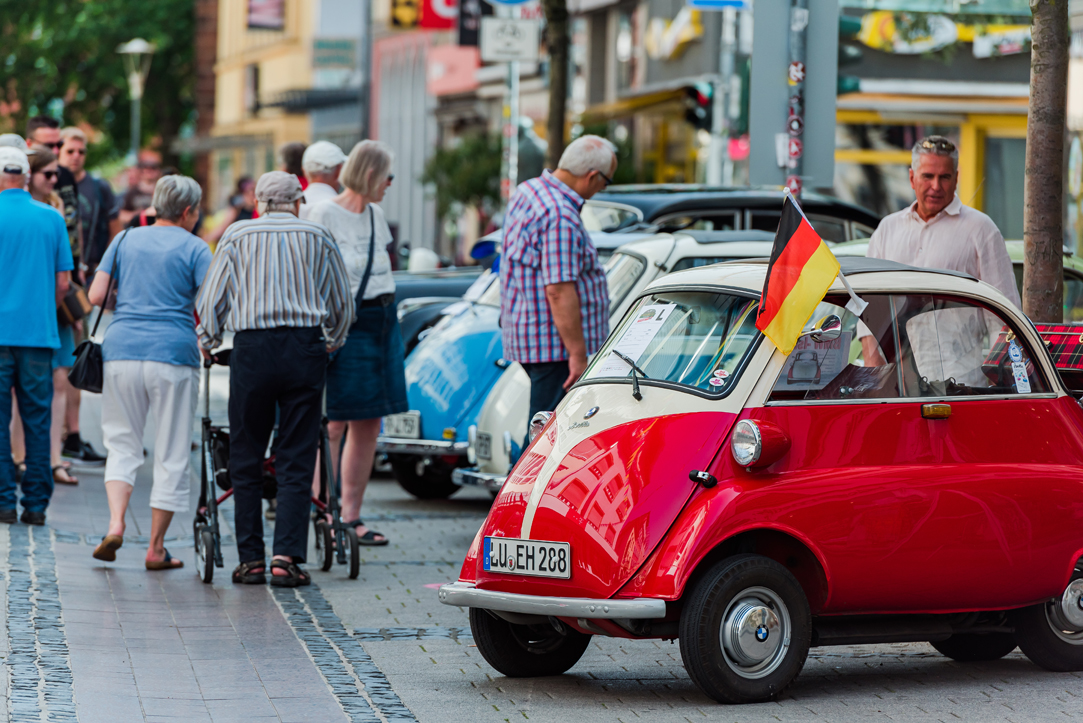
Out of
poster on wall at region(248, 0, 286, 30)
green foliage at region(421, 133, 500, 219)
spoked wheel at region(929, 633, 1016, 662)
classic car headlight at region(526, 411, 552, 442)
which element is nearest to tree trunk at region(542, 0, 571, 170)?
classic car headlight at region(526, 411, 552, 442)

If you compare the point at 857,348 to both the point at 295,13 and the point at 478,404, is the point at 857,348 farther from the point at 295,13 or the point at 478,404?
the point at 295,13

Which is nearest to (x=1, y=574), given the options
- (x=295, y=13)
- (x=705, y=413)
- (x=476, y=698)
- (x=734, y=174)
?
(x=476, y=698)

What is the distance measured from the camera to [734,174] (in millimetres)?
26594

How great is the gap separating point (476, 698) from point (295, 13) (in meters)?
53.4

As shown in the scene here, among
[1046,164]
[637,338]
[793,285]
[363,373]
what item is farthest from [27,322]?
[1046,164]

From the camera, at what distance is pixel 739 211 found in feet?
41.2

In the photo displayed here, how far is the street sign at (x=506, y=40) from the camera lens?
18453 mm

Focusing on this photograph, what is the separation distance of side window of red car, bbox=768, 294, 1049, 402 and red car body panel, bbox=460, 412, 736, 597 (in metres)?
0.38

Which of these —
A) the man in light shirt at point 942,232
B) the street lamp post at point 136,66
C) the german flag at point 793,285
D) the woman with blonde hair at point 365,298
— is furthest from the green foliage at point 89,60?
the german flag at point 793,285

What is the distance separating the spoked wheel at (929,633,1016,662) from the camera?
23.4ft

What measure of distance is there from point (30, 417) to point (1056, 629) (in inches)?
226

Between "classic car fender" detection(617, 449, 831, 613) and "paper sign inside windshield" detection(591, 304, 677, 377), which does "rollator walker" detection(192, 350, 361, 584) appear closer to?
"paper sign inside windshield" detection(591, 304, 677, 377)

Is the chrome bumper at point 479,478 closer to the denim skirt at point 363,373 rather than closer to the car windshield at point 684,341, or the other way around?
the denim skirt at point 363,373

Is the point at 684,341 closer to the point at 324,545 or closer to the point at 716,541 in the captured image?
the point at 716,541
